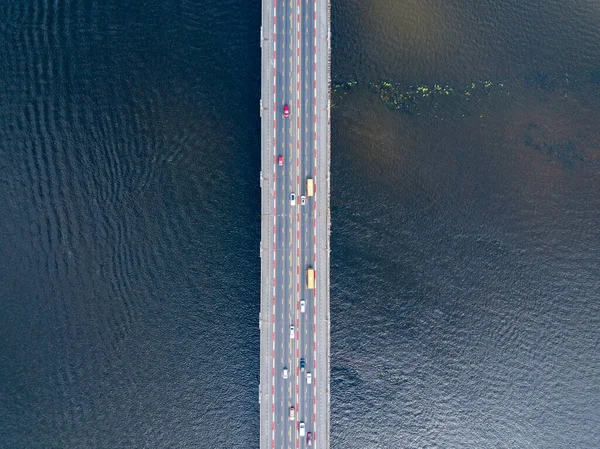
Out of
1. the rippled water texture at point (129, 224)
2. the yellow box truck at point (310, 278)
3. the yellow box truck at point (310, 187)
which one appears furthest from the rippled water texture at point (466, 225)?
the rippled water texture at point (129, 224)

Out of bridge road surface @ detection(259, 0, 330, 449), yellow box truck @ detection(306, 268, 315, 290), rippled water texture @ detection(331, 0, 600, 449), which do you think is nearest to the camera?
yellow box truck @ detection(306, 268, 315, 290)

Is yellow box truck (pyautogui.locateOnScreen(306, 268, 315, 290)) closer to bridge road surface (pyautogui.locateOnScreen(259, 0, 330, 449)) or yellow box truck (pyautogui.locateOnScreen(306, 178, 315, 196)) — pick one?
bridge road surface (pyautogui.locateOnScreen(259, 0, 330, 449))

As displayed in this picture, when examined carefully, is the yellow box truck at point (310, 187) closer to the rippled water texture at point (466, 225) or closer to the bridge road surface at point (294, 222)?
the bridge road surface at point (294, 222)

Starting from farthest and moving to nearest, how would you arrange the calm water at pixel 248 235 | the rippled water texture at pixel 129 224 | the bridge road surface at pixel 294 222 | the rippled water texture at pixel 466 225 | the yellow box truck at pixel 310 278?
the rippled water texture at pixel 466 225, the calm water at pixel 248 235, the rippled water texture at pixel 129 224, the bridge road surface at pixel 294 222, the yellow box truck at pixel 310 278

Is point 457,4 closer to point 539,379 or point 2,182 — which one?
point 539,379

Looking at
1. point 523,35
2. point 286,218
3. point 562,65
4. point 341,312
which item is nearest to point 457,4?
point 523,35

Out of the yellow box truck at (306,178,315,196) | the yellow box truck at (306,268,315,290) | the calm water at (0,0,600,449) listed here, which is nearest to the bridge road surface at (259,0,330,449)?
the yellow box truck at (306,268,315,290)

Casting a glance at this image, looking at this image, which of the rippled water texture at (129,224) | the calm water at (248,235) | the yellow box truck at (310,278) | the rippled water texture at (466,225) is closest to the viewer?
the yellow box truck at (310,278)
